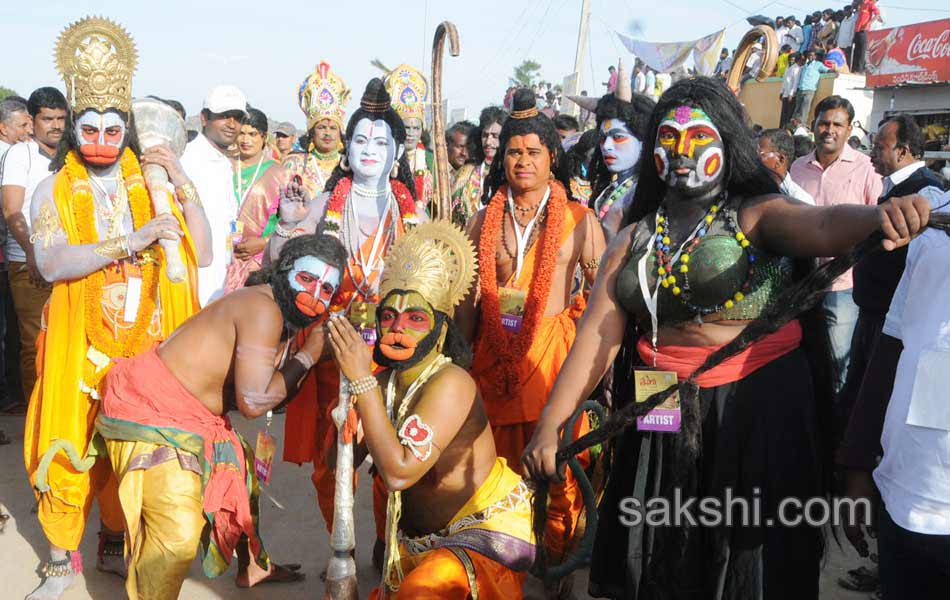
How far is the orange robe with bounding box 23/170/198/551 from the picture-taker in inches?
140

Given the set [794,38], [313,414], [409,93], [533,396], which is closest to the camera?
[533,396]

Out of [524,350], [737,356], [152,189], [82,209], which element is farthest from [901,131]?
[82,209]

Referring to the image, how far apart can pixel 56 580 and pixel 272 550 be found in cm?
101

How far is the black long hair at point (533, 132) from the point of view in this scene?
3.96m

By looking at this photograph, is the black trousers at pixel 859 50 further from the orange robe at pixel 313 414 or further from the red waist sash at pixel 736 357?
the red waist sash at pixel 736 357

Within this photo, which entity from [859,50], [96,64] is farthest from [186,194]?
[859,50]

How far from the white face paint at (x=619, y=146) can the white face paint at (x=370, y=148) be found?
1325 millimetres

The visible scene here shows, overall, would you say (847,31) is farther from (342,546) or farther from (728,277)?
(342,546)

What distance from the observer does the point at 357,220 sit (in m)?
4.21

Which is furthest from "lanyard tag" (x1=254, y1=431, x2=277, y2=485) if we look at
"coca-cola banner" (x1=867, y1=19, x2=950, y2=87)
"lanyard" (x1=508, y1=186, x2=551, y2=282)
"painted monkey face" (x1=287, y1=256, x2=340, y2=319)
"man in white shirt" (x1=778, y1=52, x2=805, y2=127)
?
"coca-cola banner" (x1=867, y1=19, x2=950, y2=87)

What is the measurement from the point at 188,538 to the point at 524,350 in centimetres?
167

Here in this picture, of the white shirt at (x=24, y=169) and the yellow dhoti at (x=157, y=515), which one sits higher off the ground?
the white shirt at (x=24, y=169)

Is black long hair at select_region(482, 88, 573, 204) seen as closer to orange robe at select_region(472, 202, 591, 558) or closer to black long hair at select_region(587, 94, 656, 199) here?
orange robe at select_region(472, 202, 591, 558)

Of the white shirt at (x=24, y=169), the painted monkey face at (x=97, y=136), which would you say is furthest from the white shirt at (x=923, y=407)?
the white shirt at (x=24, y=169)
